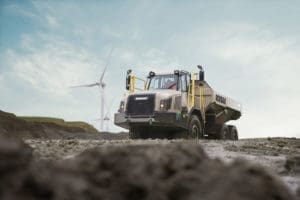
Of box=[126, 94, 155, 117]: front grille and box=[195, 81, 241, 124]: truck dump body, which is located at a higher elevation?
box=[195, 81, 241, 124]: truck dump body

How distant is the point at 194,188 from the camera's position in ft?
9.89

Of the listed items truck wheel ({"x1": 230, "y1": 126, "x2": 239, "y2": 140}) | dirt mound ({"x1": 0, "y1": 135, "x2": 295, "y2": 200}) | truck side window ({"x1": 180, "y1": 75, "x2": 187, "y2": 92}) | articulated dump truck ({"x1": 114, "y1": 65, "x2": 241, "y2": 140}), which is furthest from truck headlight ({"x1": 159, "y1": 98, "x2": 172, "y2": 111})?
dirt mound ({"x1": 0, "y1": 135, "x2": 295, "y2": 200})

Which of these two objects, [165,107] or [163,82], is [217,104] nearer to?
[163,82]

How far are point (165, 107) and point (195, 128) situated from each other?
1.91 metres

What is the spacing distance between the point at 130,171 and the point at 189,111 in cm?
1480

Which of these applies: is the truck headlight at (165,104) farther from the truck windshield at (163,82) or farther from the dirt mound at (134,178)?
the dirt mound at (134,178)

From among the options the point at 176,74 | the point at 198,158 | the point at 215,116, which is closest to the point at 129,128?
the point at 176,74

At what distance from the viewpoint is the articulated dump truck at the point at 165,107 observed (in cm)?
1694

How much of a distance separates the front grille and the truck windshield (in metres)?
1.05

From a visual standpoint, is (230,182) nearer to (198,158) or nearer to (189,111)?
(198,158)

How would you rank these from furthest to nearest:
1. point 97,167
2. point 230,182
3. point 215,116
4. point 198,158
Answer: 1. point 215,116
2. point 198,158
3. point 97,167
4. point 230,182

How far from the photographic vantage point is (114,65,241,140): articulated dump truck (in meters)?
16.9

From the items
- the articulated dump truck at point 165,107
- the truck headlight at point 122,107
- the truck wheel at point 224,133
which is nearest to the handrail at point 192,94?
the articulated dump truck at point 165,107

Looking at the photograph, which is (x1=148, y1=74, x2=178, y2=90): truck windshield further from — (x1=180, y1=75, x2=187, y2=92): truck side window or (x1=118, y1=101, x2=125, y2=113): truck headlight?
(x1=118, y1=101, x2=125, y2=113): truck headlight
